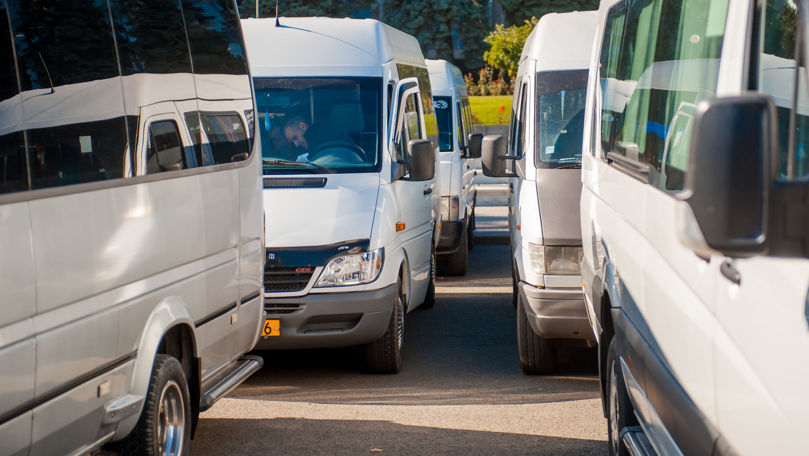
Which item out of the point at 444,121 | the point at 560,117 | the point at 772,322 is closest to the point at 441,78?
the point at 444,121

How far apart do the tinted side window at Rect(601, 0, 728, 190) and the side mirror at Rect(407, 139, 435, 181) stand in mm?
2681

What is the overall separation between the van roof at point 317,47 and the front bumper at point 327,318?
6.15 feet

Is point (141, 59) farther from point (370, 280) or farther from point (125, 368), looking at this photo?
point (370, 280)

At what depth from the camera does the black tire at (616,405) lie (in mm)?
4695

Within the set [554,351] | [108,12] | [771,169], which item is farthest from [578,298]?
[771,169]

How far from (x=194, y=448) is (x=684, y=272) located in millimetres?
3630

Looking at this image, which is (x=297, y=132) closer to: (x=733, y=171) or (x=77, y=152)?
(x=77, y=152)

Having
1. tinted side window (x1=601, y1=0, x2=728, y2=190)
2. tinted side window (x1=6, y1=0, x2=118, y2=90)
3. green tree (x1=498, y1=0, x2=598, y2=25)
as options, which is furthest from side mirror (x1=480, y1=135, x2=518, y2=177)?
green tree (x1=498, y1=0, x2=598, y2=25)

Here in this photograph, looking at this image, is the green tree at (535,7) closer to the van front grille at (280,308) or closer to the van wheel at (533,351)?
the van wheel at (533,351)

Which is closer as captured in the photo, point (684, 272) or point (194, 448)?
point (684, 272)

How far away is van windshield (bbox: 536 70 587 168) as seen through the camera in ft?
26.0

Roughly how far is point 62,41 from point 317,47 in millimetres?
4493

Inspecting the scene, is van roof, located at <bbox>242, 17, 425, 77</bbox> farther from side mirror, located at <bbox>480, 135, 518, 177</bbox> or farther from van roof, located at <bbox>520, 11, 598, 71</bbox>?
van roof, located at <bbox>520, 11, 598, 71</bbox>

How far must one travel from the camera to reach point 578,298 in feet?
23.8
